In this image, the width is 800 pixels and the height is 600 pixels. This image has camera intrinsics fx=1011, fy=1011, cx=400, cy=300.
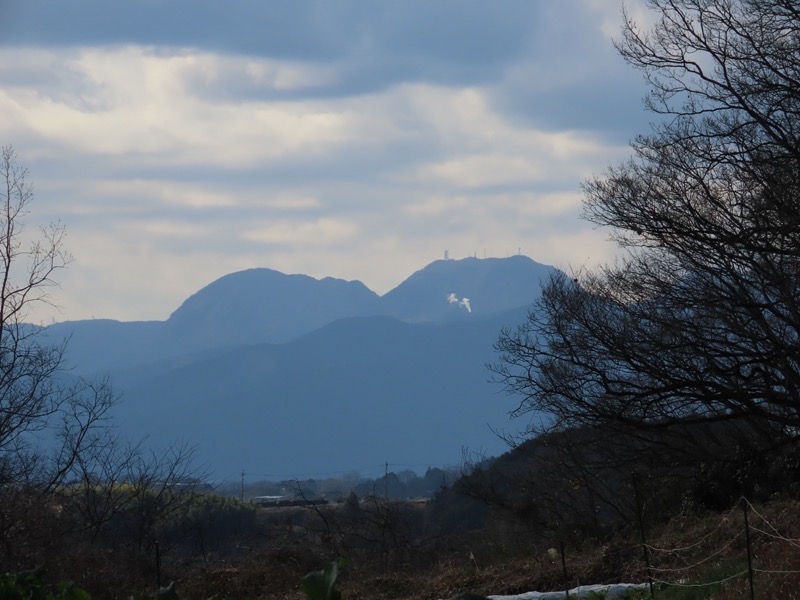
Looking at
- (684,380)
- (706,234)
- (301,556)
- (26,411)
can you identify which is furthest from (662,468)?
(26,411)

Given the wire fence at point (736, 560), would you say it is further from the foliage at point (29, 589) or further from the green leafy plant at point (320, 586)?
the foliage at point (29, 589)

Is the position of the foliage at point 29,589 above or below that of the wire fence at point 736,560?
above

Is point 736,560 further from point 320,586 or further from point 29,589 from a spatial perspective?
point 29,589

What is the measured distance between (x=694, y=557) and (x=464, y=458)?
18109 mm

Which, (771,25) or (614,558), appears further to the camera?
(771,25)

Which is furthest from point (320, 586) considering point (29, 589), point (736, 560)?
point (736, 560)

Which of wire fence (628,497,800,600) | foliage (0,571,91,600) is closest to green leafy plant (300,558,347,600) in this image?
foliage (0,571,91,600)

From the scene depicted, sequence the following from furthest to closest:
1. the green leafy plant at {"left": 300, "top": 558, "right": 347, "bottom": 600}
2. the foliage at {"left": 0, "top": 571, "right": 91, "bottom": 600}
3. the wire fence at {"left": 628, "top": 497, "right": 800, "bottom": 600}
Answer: the wire fence at {"left": 628, "top": 497, "right": 800, "bottom": 600}, the foliage at {"left": 0, "top": 571, "right": 91, "bottom": 600}, the green leafy plant at {"left": 300, "top": 558, "right": 347, "bottom": 600}

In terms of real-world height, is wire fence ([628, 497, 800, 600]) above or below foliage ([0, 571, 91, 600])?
below

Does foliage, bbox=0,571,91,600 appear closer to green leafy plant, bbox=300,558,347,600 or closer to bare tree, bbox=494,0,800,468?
→ green leafy plant, bbox=300,558,347,600

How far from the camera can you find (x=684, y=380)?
71.7 ft

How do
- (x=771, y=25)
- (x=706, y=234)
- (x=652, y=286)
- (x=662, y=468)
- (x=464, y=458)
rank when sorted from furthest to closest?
(x=464, y=458)
(x=662, y=468)
(x=652, y=286)
(x=706, y=234)
(x=771, y=25)

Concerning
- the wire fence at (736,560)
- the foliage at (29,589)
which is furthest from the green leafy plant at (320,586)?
the wire fence at (736,560)

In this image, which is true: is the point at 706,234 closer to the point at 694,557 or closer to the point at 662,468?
the point at 662,468
